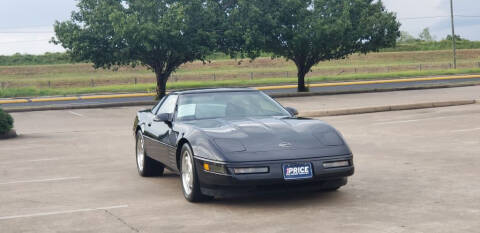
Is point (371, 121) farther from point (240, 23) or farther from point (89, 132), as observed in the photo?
point (240, 23)

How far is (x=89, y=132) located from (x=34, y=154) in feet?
17.7

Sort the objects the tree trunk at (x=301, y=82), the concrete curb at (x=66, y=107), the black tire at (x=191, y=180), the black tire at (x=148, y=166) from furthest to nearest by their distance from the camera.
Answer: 1. the tree trunk at (x=301, y=82)
2. the concrete curb at (x=66, y=107)
3. the black tire at (x=148, y=166)
4. the black tire at (x=191, y=180)

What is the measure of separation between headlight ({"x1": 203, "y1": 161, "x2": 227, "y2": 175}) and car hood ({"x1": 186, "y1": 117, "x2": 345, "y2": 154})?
185mm

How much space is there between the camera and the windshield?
9.53 meters

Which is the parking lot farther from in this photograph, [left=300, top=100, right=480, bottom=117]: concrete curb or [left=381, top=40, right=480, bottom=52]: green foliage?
[left=381, top=40, right=480, bottom=52]: green foliage

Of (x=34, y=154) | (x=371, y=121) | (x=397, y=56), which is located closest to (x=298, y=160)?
(x=34, y=154)

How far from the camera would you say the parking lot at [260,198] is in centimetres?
716

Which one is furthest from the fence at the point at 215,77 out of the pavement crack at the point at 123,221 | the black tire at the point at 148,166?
the pavement crack at the point at 123,221

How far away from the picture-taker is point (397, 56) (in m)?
85.5

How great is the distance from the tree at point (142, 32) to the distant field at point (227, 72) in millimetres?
15304

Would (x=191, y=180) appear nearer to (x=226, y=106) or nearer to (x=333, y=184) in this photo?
(x=226, y=106)

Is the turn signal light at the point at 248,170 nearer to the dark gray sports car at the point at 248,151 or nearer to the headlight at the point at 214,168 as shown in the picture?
the dark gray sports car at the point at 248,151

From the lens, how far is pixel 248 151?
7973 mm

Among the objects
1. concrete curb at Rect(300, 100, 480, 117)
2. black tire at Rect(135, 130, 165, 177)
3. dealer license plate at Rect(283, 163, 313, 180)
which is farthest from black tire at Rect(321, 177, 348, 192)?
concrete curb at Rect(300, 100, 480, 117)
